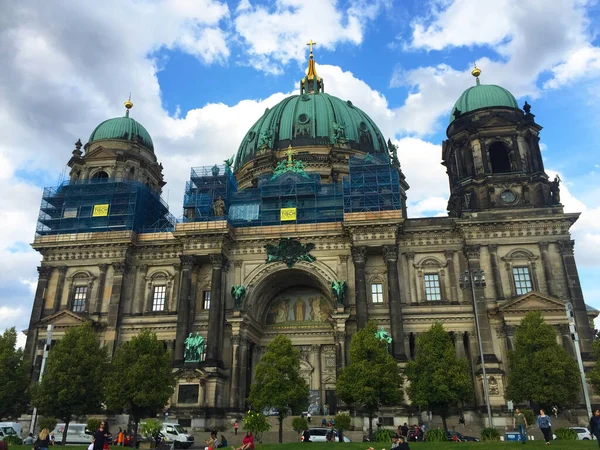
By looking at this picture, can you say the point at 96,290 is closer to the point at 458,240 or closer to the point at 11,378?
the point at 11,378

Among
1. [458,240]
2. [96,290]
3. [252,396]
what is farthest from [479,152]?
[96,290]

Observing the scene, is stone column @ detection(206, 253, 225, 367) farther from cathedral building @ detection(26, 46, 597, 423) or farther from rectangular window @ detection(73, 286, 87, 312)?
rectangular window @ detection(73, 286, 87, 312)

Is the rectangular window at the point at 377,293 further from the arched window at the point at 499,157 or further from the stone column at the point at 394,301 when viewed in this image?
the arched window at the point at 499,157

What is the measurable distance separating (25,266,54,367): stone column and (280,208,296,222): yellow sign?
22.2 meters

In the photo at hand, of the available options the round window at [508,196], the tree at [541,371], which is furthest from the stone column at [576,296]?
the tree at [541,371]

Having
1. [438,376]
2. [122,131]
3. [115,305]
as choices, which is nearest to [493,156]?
[438,376]

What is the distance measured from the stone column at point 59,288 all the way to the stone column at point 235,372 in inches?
665

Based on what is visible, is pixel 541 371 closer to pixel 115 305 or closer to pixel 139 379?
pixel 139 379

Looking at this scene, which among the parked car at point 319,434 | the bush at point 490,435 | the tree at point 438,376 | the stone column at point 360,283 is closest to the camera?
the bush at point 490,435

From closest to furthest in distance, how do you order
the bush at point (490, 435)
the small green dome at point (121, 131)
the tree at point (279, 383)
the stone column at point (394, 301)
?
the bush at point (490, 435) < the tree at point (279, 383) < the stone column at point (394, 301) < the small green dome at point (121, 131)

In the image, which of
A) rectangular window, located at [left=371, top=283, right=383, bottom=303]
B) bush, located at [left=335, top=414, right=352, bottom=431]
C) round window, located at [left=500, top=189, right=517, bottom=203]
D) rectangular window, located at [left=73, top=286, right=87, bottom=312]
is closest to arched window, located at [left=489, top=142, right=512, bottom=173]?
round window, located at [left=500, top=189, right=517, bottom=203]

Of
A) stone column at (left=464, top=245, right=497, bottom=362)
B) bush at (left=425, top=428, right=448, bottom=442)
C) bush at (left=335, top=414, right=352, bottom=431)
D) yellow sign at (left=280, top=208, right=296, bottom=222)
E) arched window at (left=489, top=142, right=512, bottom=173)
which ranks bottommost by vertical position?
bush at (left=425, top=428, right=448, bottom=442)

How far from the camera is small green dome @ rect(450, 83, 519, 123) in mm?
51250

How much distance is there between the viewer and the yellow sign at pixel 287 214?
4972cm
